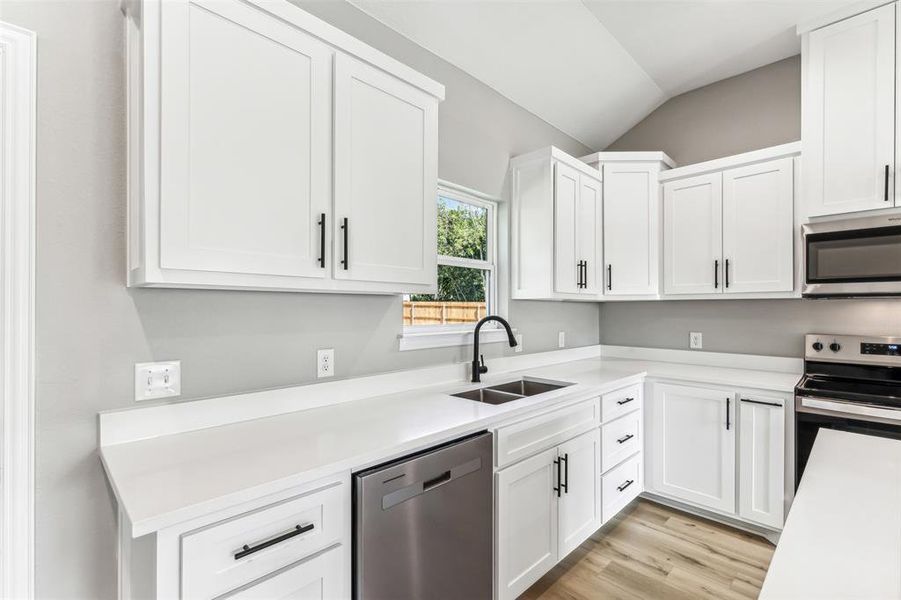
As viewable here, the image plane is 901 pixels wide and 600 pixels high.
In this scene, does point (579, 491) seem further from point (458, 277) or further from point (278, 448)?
point (278, 448)

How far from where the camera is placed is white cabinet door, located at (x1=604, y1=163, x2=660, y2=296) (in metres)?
3.11

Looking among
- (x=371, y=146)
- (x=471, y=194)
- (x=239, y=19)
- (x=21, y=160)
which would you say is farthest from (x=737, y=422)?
(x=21, y=160)

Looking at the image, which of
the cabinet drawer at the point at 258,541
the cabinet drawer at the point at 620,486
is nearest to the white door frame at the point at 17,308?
the cabinet drawer at the point at 258,541

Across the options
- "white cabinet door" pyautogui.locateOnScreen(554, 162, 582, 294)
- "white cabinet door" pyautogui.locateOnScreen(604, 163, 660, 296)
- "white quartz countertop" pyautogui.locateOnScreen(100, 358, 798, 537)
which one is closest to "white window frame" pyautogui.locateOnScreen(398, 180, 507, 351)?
"white quartz countertop" pyautogui.locateOnScreen(100, 358, 798, 537)

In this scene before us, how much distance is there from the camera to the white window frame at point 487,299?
2250 mm

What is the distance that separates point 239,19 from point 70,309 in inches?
39.2

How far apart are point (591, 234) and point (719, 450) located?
1.54 metres

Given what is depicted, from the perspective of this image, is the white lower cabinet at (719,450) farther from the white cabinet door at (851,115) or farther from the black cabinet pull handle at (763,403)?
the white cabinet door at (851,115)

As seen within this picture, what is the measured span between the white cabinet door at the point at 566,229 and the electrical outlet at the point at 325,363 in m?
1.45

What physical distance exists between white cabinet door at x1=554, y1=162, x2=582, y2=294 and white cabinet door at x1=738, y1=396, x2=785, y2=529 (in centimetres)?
119

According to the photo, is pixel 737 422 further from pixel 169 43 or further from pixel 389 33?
pixel 169 43

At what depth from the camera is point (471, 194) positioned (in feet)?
8.70

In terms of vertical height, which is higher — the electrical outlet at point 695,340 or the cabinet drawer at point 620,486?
the electrical outlet at point 695,340

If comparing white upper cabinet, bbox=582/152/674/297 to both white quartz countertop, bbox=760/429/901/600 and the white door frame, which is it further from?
the white door frame
